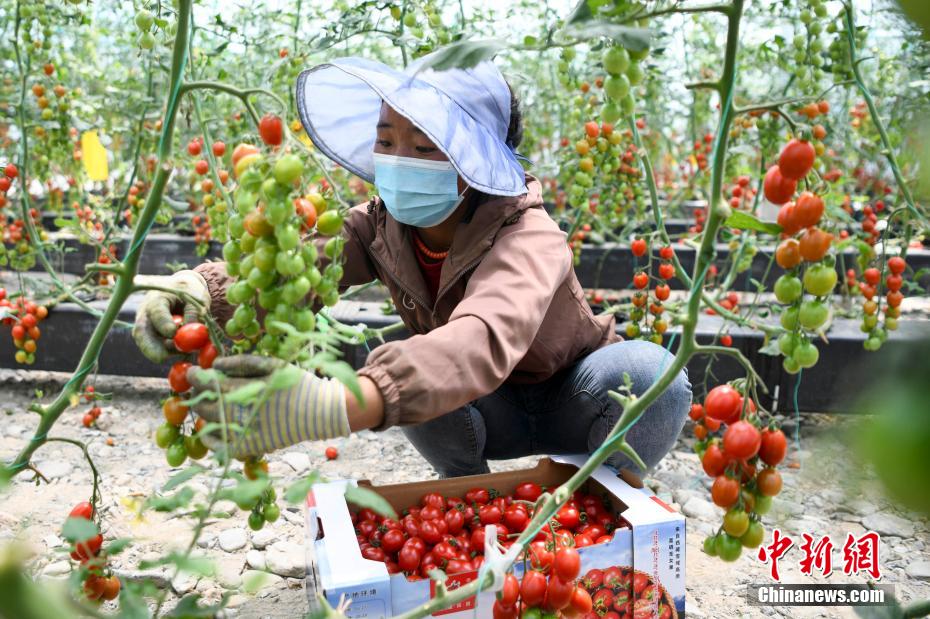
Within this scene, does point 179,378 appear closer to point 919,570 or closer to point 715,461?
point 715,461

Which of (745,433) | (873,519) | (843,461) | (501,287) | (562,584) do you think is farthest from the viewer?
(873,519)

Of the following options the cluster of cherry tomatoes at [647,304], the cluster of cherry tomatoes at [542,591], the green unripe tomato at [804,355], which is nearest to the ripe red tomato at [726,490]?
the green unripe tomato at [804,355]

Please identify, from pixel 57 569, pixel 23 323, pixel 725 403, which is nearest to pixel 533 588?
pixel 725 403

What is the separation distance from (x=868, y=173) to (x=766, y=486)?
446 cm

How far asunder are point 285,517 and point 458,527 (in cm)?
70

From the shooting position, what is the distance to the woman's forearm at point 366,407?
1073mm

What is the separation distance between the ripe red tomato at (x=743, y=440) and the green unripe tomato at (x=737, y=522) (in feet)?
0.25

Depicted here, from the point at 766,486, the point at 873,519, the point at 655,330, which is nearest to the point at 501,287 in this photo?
the point at 766,486

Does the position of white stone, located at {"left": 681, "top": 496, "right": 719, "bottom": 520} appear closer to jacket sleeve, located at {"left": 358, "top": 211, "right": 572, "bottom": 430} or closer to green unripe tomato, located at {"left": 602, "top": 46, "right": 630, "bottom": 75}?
jacket sleeve, located at {"left": 358, "top": 211, "right": 572, "bottom": 430}

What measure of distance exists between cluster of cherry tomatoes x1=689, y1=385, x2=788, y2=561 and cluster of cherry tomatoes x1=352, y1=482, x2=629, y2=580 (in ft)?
1.54

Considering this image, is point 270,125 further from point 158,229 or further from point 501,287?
point 158,229

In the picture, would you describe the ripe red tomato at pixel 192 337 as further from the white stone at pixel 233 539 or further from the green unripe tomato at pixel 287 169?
the white stone at pixel 233 539

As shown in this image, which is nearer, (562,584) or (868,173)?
(562,584)

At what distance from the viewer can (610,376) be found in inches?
65.3
